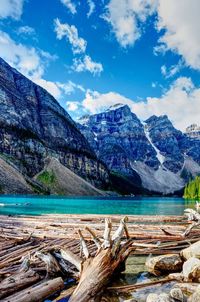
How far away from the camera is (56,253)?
15320mm

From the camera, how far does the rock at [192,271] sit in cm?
1377

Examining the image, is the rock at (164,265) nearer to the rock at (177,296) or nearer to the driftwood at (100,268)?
the driftwood at (100,268)

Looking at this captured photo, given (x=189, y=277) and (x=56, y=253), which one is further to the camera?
(x=56, y=253)

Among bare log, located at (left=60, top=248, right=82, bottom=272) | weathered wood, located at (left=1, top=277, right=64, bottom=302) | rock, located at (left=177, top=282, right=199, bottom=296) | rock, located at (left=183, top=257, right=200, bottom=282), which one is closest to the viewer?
weathered wood, located at (left=1, top=277, right=64, bottom=302)

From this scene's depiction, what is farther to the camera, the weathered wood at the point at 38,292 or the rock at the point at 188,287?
the rock at the point at 188,287

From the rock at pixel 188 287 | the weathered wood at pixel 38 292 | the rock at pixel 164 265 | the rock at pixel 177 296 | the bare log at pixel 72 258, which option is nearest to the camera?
the weathered wood at pixel 38 292

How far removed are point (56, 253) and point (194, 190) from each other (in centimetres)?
19123

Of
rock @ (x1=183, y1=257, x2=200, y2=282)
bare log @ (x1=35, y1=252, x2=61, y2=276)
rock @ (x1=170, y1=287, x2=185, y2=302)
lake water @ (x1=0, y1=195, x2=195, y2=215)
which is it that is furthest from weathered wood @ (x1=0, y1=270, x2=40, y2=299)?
lake water @ (x1=0, y1=195, x2=195, y2=215)

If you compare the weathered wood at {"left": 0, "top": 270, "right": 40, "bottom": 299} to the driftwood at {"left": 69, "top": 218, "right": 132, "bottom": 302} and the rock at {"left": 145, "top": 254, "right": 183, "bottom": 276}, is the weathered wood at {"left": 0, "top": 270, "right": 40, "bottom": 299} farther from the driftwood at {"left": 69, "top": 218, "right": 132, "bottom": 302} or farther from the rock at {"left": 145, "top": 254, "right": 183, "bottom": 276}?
the rock at {"left": 145, "top": 254, "right": 183, "bottom": 276}

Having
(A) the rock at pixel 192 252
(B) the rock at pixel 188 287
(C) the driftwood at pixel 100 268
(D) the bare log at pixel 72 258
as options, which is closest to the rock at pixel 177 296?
(B) the rock at pixel 188 287

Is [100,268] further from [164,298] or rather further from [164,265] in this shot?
[164,265]

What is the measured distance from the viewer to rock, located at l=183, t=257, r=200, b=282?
1377 cm

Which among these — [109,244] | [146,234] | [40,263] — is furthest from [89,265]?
[146,234]

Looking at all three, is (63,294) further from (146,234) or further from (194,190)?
(194,190)
